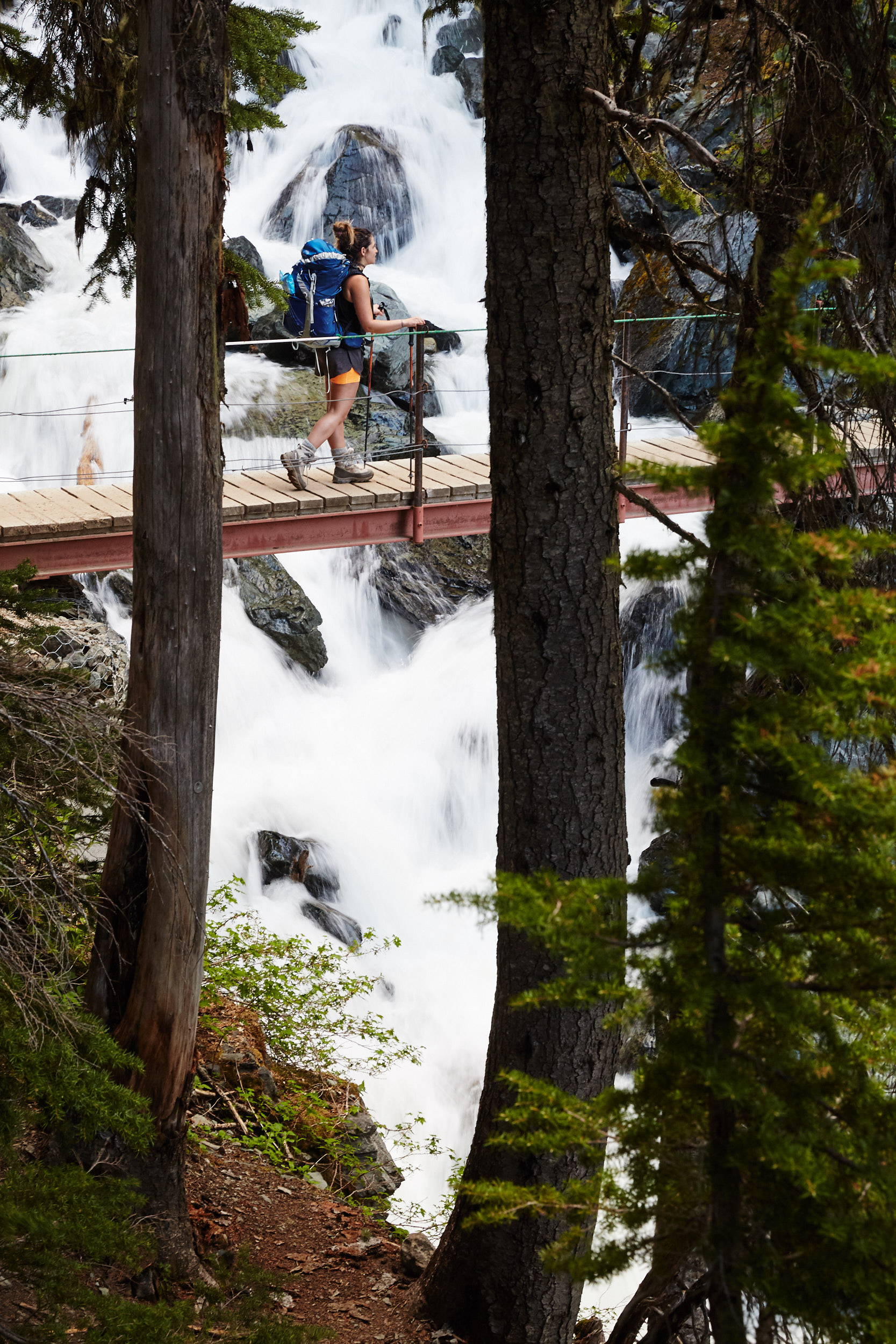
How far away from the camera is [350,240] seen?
242 inches

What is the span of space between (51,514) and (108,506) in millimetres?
321

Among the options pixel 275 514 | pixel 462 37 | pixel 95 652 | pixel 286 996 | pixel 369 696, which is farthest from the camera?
pixel 462 37

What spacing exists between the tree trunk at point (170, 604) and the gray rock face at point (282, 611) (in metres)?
7.04

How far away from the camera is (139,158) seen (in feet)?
11.3

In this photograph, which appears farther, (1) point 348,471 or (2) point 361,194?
(2) point 361,194

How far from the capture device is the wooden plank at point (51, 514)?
6.00m

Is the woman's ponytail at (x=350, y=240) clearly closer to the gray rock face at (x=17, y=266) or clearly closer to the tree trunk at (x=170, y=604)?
the tree trunk at (x=170, y=604)

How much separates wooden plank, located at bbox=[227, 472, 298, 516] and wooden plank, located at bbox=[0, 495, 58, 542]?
3.79ft

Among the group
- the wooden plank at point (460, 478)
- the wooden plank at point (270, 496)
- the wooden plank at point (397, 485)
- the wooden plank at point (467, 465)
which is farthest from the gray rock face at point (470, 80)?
the wooden plank at point (270, 496)

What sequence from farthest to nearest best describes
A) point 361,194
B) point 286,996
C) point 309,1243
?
point 361,194, point 286,996, point 309,1243

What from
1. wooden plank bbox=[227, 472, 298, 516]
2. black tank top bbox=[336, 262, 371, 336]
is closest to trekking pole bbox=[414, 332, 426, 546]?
black tank top bbox=[336, 262, 371, 336]

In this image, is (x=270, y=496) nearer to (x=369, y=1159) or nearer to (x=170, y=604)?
(x=170, y=604)

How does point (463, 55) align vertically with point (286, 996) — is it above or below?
above

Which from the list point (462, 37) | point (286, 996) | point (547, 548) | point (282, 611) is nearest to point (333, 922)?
point (286, 996)
